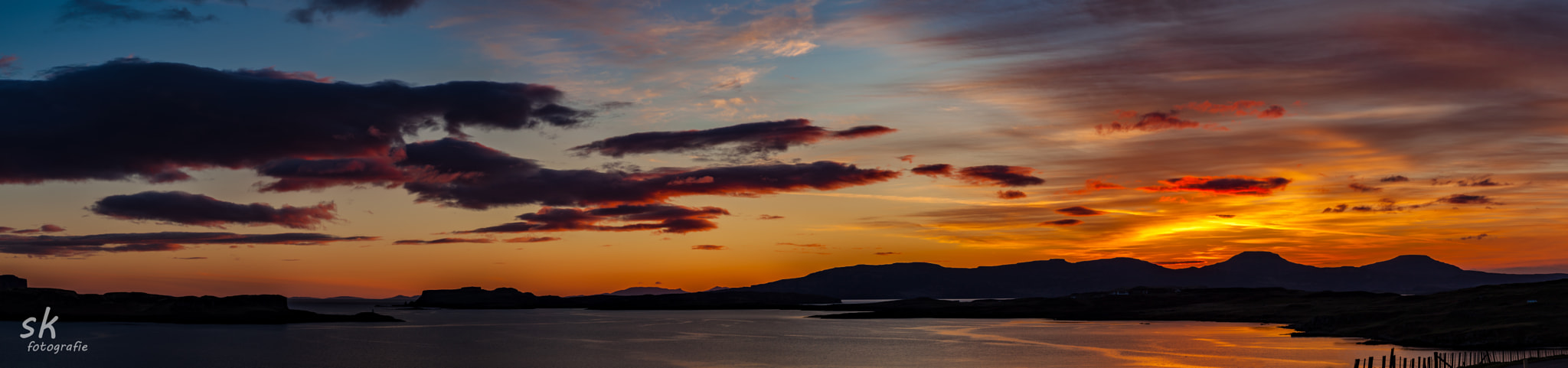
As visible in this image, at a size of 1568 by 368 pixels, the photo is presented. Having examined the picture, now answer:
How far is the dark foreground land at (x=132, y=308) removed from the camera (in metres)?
178

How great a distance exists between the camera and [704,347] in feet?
373

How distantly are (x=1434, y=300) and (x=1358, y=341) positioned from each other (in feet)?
147

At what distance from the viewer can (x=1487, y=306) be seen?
4483 inches

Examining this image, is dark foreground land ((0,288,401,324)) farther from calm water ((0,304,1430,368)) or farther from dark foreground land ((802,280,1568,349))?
dark foreground land ((802,280,1568,349))

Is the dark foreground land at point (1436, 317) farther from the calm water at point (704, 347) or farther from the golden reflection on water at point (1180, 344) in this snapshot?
the calm water at point (704, 347)

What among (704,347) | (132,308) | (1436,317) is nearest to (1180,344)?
(1436,317)

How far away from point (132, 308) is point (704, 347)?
136337 mm

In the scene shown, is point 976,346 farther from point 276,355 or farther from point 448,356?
point 276,355

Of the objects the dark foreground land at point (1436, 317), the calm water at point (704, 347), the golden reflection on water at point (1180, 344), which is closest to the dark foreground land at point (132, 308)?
the calm water at point (704, 347)

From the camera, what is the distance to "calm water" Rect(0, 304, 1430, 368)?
88188mm

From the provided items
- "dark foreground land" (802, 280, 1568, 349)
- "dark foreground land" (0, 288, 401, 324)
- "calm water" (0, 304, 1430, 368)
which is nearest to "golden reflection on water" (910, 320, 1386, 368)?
"calm water" (0, 304, 1430, 368)

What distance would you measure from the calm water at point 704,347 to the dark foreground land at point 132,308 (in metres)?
14.4

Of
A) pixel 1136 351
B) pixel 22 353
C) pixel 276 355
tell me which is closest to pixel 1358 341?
pixel 1136 351

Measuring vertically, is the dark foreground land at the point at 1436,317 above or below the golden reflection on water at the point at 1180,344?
above
